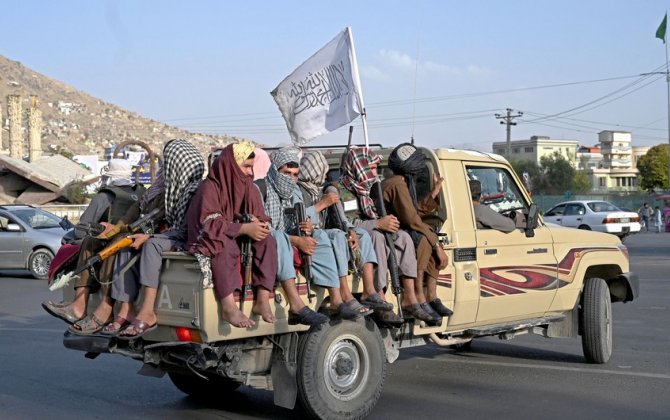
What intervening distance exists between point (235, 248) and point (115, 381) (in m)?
3.13

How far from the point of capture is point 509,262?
841 centimetres

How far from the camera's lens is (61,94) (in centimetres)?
11212

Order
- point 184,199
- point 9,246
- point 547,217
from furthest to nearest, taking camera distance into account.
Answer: point 547,217 < point 9,246 < point 184,199

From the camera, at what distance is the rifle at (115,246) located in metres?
6.58

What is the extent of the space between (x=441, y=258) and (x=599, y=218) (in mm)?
28513

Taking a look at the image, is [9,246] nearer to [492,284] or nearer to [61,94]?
[492,284]

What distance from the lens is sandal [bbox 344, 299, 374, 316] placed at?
263 inches

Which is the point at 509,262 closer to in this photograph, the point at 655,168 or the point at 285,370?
the point at 285,370

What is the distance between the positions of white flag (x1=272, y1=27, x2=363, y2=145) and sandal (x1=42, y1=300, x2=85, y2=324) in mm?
4335

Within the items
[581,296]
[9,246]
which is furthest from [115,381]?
[9,246]

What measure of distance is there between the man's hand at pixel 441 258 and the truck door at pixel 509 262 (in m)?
0.57

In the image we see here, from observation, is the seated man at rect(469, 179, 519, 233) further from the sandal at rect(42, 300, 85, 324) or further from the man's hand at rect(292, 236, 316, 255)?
the sandal at rect(42, 300, 85, 324)

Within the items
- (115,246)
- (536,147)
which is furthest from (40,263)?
(536,147)

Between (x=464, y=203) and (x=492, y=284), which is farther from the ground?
(x=464, y=203)
